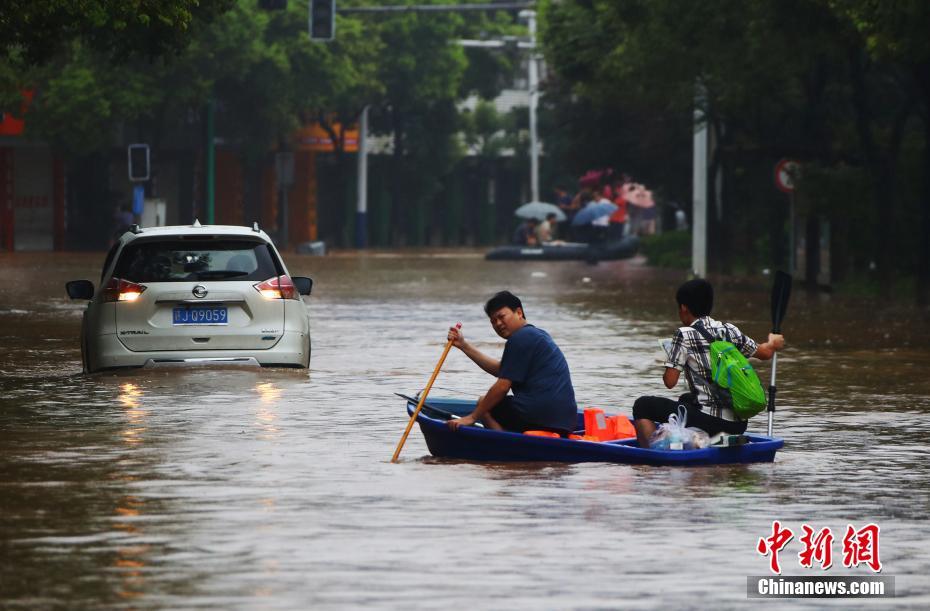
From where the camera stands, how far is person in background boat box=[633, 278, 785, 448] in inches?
523

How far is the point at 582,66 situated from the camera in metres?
45.9

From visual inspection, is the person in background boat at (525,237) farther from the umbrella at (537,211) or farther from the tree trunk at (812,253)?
the tree trunk at (812,253)

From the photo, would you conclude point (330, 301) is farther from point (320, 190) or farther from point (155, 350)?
point (320, 190)

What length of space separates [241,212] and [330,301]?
45.0 metres

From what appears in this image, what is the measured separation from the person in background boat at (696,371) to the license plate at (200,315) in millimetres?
6694

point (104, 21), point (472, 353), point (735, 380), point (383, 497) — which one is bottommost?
point (383, 497)

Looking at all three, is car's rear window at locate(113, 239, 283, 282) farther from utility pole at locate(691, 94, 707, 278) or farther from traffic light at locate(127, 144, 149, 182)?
traffic light at locate(127, 144, 149, 182)

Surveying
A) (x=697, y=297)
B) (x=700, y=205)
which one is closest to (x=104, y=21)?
(x=697, y=297)

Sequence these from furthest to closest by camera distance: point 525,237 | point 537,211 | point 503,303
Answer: point 537,211 < point 525,237 < point 503,303

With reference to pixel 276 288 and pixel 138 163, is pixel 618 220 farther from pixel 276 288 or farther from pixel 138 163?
pixel 276 288

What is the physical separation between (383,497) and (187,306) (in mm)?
7771

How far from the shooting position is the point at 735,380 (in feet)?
43.2

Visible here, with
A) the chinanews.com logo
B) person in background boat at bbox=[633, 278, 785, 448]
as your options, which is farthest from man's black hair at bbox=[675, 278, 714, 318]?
the chinanews.com logo

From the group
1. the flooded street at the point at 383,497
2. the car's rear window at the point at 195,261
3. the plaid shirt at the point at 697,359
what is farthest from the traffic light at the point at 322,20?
the plaid shirt at the point at 697,359
